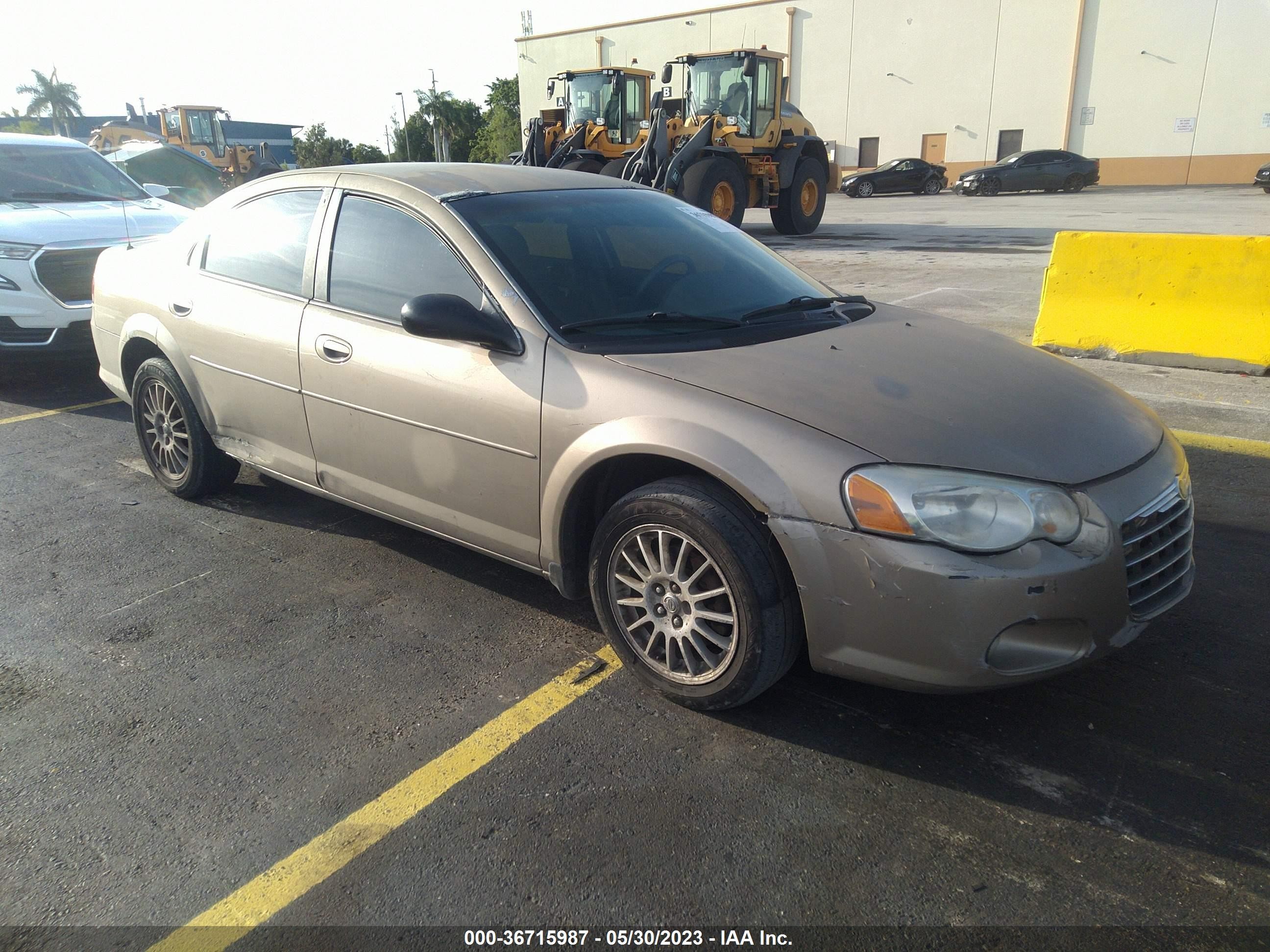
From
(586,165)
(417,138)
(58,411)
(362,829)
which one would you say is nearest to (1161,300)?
(362,829)

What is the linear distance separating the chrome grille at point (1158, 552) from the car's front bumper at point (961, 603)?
4 centimetres

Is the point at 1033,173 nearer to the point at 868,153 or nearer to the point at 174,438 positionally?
the point at 868,153

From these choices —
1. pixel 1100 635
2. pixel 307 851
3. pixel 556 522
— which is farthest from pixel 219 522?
pixel 1100 635

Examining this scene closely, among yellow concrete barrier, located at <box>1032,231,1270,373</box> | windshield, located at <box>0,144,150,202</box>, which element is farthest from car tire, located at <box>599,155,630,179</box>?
yellow concrete barrier, located at <box>1032,231,1270,373</box>

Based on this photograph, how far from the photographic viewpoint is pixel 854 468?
2.54 metres

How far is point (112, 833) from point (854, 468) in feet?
7.17

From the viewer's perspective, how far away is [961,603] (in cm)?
245

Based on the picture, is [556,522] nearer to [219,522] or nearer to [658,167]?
[219,522]

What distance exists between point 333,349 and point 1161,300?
6.20m

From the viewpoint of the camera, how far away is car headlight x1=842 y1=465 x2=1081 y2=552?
2.46 metres

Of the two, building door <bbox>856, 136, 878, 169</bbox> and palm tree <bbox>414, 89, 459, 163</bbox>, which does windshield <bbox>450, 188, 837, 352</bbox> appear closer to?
building door <bbox>856, 136, 878, 169</bbox>

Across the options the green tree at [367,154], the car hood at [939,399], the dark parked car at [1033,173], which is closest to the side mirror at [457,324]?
the car hood at [939,399]

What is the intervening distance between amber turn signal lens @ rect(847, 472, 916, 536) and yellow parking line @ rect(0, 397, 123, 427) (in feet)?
18.5

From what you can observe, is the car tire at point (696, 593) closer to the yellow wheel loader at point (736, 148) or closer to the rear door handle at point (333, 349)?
the rear door handle at point (333, 349)
